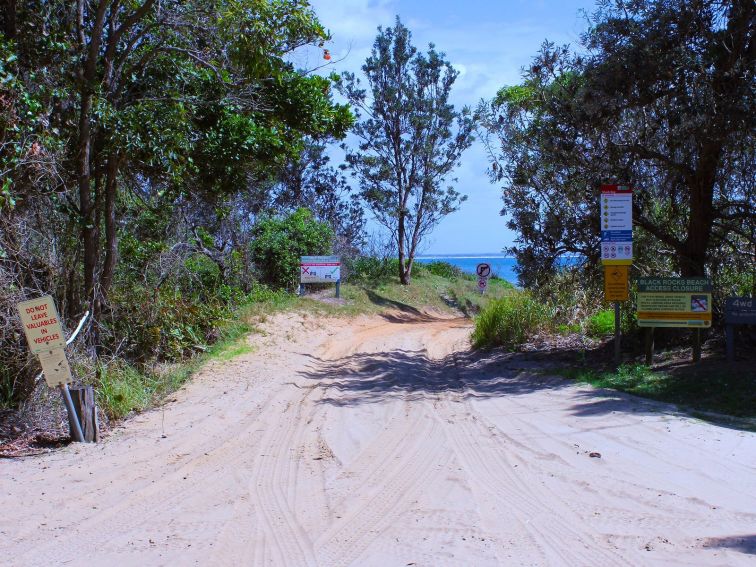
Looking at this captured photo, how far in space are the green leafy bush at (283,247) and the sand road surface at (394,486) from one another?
14.3 metres

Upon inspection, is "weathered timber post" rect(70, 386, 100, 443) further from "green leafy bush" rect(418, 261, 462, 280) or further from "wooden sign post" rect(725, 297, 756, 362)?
"green leafy bush" rect(418, 261, 462, 280)

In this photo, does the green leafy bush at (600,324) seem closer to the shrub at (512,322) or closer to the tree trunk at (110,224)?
the shrub at (512,322)

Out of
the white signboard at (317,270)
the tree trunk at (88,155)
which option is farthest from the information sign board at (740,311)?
the white signboard at (317,270)

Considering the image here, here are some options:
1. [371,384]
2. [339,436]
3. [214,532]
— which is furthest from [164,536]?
[371,384]

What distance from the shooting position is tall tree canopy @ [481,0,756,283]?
10758mm

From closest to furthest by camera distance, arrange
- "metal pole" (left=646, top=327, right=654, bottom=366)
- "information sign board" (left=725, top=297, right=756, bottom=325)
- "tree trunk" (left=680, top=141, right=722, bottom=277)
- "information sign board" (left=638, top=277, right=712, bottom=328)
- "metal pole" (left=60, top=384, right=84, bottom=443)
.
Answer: "metal pole" (left=60, top=384, right=84, bottom=443)
"information sign board" (left=725, top=297, right=756, bottom=325)
"information sign board" (left=638, top=277, right=712, bottom=328)
"metal pole" (left=646, top=327, right=654, bottom=366)
"tree trunk" (left=680, top=141, right=722, bottom=277)

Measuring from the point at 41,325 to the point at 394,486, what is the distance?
4557 millimetres

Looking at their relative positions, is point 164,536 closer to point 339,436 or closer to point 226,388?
point 339,436

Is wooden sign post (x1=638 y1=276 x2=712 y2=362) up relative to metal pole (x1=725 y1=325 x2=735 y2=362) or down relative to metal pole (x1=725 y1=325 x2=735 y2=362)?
up

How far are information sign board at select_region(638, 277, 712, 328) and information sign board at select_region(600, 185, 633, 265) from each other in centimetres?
56

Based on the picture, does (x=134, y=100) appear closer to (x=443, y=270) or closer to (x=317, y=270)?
(x=317, y=270)

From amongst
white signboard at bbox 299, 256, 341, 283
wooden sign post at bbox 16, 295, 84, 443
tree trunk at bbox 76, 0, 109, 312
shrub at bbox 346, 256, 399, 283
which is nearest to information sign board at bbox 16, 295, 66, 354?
wooden sign post at bbox 16, 295, 84, 443

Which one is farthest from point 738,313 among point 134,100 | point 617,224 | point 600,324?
point 134,100

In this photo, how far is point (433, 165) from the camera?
31.9 meters
